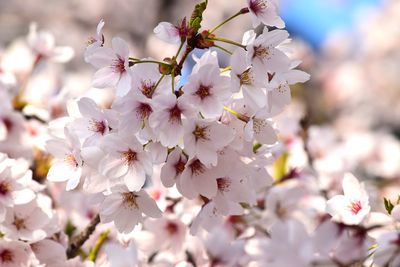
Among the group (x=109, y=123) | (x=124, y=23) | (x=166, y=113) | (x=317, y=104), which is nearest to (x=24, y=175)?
(x=109, y=123)

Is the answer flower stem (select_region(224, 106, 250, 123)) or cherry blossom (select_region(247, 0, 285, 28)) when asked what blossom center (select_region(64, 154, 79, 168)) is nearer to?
flower stem (select_region(224, 106, 250, 123))

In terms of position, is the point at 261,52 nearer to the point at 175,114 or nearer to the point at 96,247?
the point at 175,114

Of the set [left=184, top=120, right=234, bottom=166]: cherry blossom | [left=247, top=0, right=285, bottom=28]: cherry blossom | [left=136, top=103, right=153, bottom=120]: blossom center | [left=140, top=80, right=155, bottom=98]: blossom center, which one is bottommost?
[left=184, top=120, right=234, bottom=166]: cherry blossom

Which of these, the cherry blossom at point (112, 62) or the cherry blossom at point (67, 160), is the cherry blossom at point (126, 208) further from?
the cherry blossom at point (112, 62)

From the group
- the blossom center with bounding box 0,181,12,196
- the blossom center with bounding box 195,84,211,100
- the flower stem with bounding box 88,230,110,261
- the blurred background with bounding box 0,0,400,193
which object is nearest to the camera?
the blossom center with bounding box 195,84,211,100

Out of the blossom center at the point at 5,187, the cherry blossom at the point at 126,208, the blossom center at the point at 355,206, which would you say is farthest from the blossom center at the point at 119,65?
the blossom center at the point at 355,206

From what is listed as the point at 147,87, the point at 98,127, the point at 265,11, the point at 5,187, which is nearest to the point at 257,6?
the point at 265,11

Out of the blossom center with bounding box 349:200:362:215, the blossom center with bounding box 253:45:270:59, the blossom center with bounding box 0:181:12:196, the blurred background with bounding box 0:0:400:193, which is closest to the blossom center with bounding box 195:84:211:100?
the blossom center with bounding box 253:45:270:59
